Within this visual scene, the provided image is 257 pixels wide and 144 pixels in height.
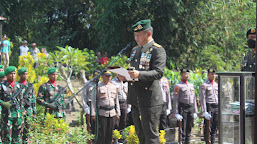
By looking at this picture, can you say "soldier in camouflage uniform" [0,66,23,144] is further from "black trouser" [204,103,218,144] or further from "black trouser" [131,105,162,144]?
"black trouser" [204,103,218,144]

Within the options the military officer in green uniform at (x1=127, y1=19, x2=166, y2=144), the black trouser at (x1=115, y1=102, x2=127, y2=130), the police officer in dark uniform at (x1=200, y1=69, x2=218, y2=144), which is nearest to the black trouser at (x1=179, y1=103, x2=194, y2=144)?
the police officer in dark uniform at (x1=200, y1=69, x2=218, y2=144)

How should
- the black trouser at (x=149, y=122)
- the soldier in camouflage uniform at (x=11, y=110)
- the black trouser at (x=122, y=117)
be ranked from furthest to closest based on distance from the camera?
the black trouser at (x=122, y=117)
the soldier in camouflage uniform at (x=11, y=110)
the black trouser at (x=149, y=122)

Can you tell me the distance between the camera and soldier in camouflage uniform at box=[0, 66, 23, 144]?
718 centimetres

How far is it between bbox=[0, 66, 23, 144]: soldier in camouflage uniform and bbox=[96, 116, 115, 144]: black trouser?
1617mm

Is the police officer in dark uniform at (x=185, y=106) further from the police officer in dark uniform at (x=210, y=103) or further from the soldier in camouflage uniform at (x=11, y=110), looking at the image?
the soldier in camouflage uniform at (x=11, y=110)

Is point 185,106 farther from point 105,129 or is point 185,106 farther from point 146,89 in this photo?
point 146,89

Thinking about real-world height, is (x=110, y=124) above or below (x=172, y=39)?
below

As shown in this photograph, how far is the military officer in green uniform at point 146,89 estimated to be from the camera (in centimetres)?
432

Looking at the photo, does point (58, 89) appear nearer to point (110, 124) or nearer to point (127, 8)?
point (110, 124)

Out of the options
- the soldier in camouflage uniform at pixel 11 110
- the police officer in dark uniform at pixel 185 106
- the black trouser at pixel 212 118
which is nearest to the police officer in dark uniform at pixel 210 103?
the black trouser at pixel 212 118

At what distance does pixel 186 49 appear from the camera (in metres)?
17.5

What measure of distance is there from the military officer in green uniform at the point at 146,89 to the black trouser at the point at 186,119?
4.99 m

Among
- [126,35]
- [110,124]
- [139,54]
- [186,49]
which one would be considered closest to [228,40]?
[186,49]

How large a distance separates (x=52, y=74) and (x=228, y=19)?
12185mm
